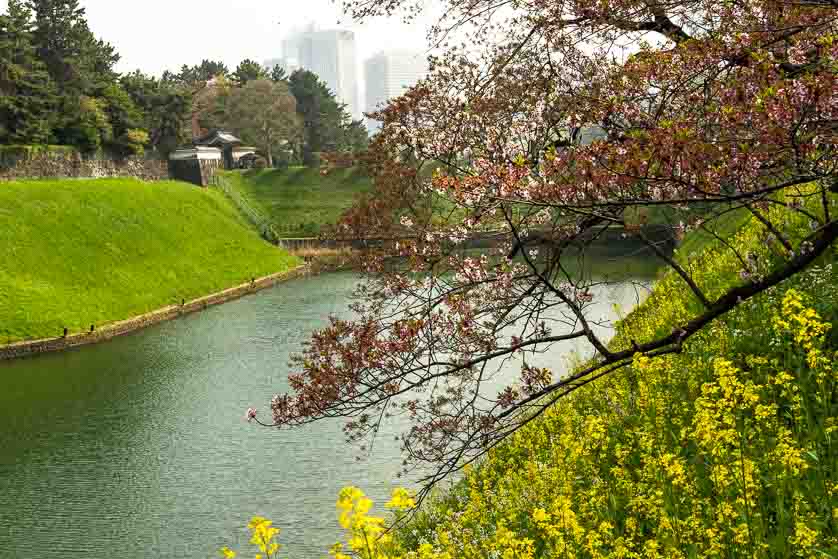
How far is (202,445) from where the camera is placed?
1762 centimetres

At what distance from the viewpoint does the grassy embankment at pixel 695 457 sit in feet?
15.0

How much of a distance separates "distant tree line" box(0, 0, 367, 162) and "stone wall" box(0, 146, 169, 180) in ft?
2.57

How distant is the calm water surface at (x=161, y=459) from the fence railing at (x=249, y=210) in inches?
1128

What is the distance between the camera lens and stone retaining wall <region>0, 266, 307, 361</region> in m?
27.2

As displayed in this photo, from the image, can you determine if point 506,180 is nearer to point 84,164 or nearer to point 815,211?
point 815,211

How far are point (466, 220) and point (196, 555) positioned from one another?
7872 millimetres

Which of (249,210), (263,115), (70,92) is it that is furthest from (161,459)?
(263,115)

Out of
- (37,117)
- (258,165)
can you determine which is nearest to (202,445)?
(37,117)

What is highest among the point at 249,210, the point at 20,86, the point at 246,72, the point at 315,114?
the point at 246,72

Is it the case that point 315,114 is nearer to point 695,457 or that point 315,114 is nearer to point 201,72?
point 201,72

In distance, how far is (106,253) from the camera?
37.7 meters

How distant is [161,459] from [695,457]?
506 inches

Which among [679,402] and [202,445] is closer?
[679,402]

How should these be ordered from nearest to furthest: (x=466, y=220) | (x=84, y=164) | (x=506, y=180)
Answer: (x=506, y=180) < (x=466, y=220) < (x=84, y=164)
